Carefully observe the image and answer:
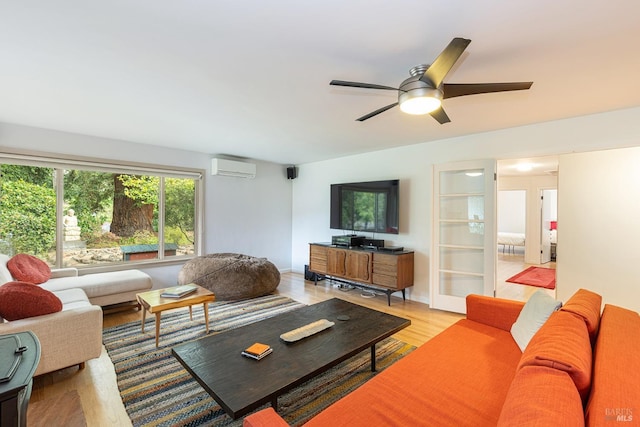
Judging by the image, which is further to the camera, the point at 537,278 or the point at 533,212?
the point at 533,212

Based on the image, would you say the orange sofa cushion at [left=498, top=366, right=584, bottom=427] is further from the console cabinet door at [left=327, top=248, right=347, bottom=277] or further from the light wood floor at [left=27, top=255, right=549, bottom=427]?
the console cabinet door at [left=327, top=248, right=347, bottom=277]

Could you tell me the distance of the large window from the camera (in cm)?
367

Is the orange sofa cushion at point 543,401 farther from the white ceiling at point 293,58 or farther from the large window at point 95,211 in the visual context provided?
the large window at point 95,211

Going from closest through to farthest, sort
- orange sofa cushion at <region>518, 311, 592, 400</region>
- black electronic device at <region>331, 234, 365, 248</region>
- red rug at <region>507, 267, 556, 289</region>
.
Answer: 1. orange sofa cushion at <region>518, 311, 592, 400</region>
2. black electronic device at <region>331, 234, 365, 248</region>
3. red rug at <region>507, 267, 556, 289</region>

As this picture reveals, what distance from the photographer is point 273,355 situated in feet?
6.13

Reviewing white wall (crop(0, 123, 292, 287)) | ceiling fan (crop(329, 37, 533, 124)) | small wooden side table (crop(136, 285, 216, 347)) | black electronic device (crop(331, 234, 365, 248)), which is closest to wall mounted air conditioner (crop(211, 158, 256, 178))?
white wall (crop(0, 123, 292, 287))

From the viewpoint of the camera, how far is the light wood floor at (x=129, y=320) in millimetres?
1946

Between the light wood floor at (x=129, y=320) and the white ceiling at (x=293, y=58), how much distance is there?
2.30m

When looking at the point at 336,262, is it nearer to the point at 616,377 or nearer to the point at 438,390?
the point at 438,390

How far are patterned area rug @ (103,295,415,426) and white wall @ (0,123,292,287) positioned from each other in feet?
6.10

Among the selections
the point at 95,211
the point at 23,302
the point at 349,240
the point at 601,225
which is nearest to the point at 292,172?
the point at 349,240

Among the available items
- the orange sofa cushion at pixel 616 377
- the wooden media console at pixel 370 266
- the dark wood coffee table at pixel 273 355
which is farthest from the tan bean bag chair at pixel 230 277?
the orange sofa cushion at pixel 616 377

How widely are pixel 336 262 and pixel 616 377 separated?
3.89 metres

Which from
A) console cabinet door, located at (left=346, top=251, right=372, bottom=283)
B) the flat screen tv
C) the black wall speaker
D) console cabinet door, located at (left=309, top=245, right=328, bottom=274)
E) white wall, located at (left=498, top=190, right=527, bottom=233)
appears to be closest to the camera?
console cabinet door, located at (left=346, top=251, right=372, bottom=283)
